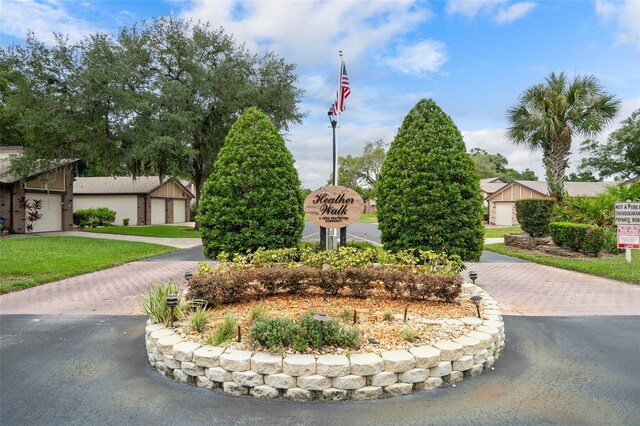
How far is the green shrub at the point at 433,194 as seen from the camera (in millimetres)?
5926

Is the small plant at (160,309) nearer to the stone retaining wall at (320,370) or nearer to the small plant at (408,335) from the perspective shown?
the stone retaining wall at (320,370)

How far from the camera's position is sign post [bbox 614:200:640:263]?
1002cm

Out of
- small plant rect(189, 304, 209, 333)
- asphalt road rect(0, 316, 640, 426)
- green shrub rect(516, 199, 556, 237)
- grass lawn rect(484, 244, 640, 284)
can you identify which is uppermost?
green shrub rect(516, 199, 556, 237)

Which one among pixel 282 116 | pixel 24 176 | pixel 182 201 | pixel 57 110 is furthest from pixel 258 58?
pixel 182 201

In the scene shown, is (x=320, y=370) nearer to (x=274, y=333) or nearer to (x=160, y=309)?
(x=274, y=333)

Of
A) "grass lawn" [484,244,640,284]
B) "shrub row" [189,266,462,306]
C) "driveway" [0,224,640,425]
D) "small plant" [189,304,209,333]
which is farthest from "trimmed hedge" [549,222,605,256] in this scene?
"small plant" [189,304,209,333]

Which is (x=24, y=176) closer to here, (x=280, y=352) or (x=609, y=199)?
(x=280, y=352)

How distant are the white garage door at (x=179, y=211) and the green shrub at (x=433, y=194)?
30392 mm

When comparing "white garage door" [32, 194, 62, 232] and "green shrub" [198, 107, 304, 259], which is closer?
"green shrub" [198, 107, 304, 259]

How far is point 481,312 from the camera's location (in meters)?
4.70

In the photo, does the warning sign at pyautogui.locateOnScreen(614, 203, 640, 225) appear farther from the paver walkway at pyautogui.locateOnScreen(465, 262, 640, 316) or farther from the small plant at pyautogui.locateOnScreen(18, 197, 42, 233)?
the small plant at pyautogui.locateOnScreen(18, 197, 42, 233)

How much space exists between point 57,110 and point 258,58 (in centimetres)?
1016

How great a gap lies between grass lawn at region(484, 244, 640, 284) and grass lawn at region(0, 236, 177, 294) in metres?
13.1

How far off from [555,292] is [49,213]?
23.8 meters
